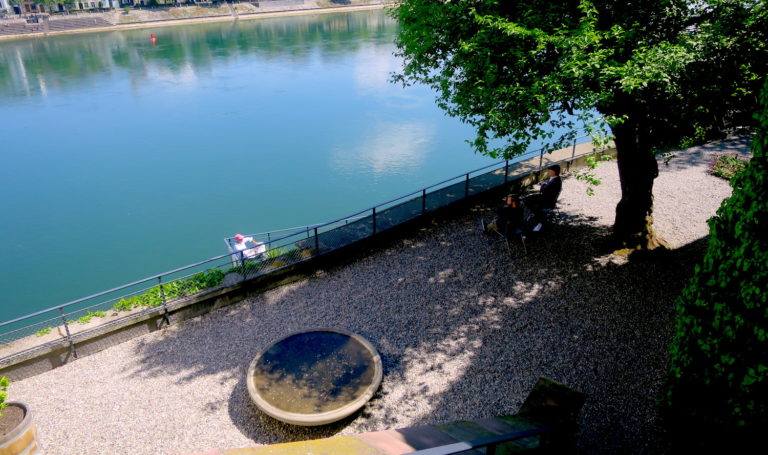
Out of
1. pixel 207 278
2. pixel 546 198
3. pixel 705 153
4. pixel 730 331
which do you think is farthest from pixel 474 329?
pixel 705 153

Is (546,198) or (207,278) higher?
(546,198)

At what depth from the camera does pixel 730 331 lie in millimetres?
5012

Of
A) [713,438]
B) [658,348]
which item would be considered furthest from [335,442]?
[658,348]

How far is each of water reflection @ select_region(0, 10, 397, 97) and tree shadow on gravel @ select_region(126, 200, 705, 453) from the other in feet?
138

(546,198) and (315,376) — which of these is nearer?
(315,376)

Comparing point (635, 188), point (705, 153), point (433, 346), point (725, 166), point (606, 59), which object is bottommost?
point (433, 346)

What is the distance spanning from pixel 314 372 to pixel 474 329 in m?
3.04

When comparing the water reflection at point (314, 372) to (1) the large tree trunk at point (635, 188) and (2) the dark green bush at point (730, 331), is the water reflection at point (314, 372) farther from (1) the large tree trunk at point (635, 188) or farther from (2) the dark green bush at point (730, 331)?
(1) the large tree trunk at point (635, 188)

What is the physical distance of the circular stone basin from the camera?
8.04 metres

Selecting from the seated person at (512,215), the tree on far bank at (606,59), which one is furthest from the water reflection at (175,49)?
the tree on far bank at (606,59)

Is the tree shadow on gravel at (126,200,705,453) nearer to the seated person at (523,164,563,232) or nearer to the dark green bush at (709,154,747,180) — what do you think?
the seated person at (523,164,563,232)

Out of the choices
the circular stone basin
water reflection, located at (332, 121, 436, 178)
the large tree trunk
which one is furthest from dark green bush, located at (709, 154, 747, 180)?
the circular stone basin

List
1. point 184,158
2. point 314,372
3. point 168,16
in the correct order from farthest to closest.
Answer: point 168,16 < point 184,158 < point 314,372

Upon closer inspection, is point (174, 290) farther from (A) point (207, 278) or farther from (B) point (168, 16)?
(B) point (168, 16)
